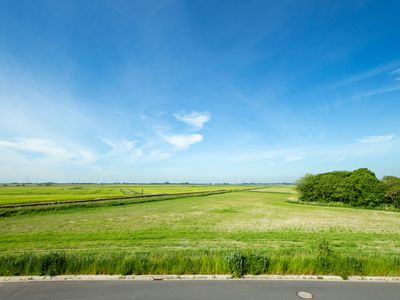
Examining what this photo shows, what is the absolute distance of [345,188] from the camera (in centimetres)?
5938

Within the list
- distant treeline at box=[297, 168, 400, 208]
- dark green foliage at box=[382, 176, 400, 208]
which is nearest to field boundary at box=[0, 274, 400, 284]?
dark green foliage at box=[382, 176, 400, 208]

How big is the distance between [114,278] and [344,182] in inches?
2663

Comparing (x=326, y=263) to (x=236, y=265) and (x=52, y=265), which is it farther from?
(x=52, y=265)

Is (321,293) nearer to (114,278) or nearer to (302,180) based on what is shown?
(114,278)

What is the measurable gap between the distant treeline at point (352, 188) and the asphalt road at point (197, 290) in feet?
192

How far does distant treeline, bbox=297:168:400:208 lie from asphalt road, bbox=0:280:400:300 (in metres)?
58.7

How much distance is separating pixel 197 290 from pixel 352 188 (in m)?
65.2

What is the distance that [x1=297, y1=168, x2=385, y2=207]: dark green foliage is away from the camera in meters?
54.1

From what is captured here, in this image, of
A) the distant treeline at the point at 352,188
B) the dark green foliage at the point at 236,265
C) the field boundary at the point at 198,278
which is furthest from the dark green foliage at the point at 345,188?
the dark green foliage at the point at 236,265

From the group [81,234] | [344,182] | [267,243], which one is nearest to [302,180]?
[344,182]

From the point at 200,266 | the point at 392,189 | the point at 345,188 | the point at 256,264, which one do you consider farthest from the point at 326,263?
the point at 345,188

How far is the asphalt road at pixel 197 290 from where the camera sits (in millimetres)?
5938

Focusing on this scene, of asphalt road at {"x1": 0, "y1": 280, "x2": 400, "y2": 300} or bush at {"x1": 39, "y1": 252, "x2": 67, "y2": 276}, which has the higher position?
bush at {"x1": 39, "y1": 252, "x2": 67, "y2": 276}

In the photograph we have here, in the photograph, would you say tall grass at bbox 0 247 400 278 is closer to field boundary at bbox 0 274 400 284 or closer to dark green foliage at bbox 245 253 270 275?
dark green foliage at bbox 245 253 270 275
